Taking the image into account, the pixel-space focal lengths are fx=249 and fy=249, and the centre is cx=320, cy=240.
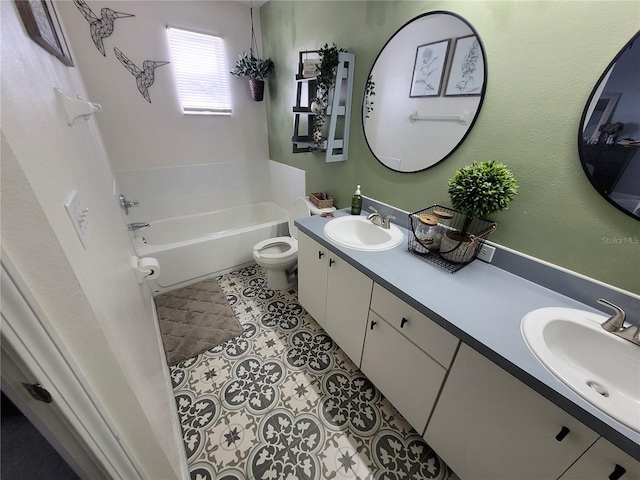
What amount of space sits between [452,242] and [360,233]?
592 mm

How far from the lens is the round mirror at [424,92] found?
3.70ft

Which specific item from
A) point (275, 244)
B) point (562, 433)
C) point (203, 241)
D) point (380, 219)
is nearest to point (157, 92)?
point (203, 241)

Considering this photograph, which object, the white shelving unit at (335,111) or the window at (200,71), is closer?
the white shelving unit at (335,111)

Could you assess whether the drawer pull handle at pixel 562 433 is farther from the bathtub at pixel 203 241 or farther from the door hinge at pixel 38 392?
the bathtub at pixel 203 241

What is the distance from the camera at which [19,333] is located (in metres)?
0.41

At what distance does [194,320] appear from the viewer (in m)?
1.94

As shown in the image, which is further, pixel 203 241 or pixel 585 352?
pixel 203 241

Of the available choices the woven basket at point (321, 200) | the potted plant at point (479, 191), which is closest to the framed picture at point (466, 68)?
the potted plant at point (479, 191)

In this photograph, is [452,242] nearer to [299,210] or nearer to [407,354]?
[407,354]

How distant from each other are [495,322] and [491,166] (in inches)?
25.2

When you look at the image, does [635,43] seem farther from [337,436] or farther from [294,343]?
[294,343]

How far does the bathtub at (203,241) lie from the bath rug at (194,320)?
0.16m

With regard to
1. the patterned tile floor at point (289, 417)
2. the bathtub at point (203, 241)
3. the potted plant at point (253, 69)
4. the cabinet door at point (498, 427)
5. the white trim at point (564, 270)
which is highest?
the potted plant at point (253, 69)

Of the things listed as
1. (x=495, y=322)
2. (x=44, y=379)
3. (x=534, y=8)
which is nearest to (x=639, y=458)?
(x=495, y=322)
